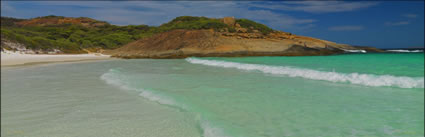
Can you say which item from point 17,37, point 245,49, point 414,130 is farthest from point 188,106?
point 17,37

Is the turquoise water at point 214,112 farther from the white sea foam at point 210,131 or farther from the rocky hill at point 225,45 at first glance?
the rocky hill at point 225,45

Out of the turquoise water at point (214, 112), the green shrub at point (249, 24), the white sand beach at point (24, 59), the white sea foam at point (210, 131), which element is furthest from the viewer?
the green shrub at point (249, 24)

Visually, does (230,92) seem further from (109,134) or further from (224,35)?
(224,35)

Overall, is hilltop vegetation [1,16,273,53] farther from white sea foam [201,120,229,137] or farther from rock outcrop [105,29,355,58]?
white sea foam [201,120,229,137]

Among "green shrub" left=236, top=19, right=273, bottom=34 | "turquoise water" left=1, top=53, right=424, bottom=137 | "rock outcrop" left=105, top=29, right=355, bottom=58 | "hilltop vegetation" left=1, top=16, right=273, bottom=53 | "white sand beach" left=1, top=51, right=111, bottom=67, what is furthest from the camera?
"green shrub" left=236, top=19, right=273, bottom=34

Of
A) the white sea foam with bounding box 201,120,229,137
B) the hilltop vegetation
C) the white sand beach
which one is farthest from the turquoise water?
the hilltop vegetation

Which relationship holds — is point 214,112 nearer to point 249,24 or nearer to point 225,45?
point 225,45

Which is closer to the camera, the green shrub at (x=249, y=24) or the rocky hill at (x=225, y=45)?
the rocky hill at (x=225, y=45)

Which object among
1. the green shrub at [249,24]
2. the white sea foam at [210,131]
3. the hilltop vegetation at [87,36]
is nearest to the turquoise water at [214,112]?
the white sea foam at [210,131]

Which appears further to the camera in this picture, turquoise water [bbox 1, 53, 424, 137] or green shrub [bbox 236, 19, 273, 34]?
green shrub [bbox 236, 19, 273, 34]
